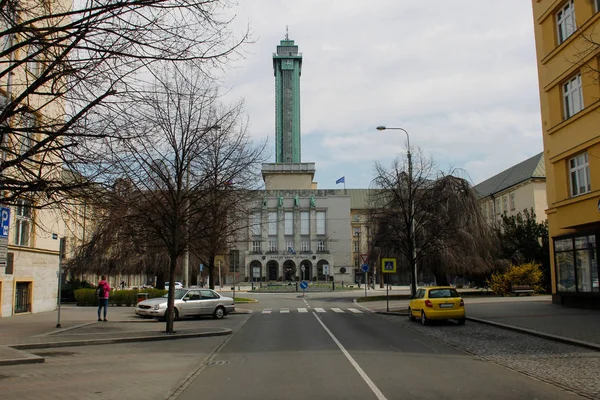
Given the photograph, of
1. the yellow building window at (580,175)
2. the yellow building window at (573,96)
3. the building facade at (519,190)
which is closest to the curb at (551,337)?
the yellow building window at (580,175)

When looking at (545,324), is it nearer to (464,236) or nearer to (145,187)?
(145,187)

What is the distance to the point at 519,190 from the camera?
2530 inches

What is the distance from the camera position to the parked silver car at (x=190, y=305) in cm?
2338

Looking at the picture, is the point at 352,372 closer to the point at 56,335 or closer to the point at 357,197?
the point at 56,335

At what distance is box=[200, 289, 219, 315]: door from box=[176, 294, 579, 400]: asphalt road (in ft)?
25.2

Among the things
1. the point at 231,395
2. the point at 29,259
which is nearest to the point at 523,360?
the point at 231,395

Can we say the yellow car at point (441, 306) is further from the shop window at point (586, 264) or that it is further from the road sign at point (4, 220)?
the road sign at point (4, 220)

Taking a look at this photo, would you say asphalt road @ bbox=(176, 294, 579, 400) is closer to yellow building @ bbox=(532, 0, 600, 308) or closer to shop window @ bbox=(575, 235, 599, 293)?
shop window @ bbox=(575, 235, 599, 293)

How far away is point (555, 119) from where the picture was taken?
2584 cm

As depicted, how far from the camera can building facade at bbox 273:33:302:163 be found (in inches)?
4441

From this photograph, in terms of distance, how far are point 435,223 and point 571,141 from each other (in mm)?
14022

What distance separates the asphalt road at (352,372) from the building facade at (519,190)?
42467mm

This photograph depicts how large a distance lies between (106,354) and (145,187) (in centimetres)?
753

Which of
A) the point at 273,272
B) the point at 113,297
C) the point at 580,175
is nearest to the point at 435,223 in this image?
the point at 580,175
